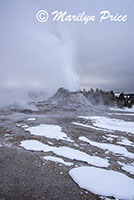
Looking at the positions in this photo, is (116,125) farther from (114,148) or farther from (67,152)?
(67,152)

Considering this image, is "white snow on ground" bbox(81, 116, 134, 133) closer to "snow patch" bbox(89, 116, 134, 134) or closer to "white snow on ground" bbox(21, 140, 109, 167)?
"snow patch" bbox(89, 116, 134, 134)

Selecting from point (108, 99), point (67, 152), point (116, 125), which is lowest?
point (116, 125)

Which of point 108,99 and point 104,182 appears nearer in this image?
point 104,182

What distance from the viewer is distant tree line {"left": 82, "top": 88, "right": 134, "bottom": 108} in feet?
113

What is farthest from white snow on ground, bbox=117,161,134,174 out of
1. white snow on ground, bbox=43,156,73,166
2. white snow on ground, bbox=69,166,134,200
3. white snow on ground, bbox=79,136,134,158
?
white snow on ground, bbox=43,156,73,166

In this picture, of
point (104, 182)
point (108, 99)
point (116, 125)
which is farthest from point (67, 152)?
point (108, 99)

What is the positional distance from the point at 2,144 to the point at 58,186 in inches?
147

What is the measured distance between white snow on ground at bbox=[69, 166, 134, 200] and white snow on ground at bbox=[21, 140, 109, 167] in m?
0.49

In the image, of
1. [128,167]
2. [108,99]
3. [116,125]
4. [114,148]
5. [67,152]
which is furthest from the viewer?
[108,99]

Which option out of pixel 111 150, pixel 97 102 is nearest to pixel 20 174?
pixel 111 150

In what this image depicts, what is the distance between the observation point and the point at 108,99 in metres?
36.9

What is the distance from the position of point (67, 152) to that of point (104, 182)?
6.60ft

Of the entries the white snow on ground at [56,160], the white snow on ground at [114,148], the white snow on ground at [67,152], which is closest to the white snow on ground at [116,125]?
the white snow on ground at [114,148]

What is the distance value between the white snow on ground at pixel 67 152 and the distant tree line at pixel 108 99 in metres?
31.2
